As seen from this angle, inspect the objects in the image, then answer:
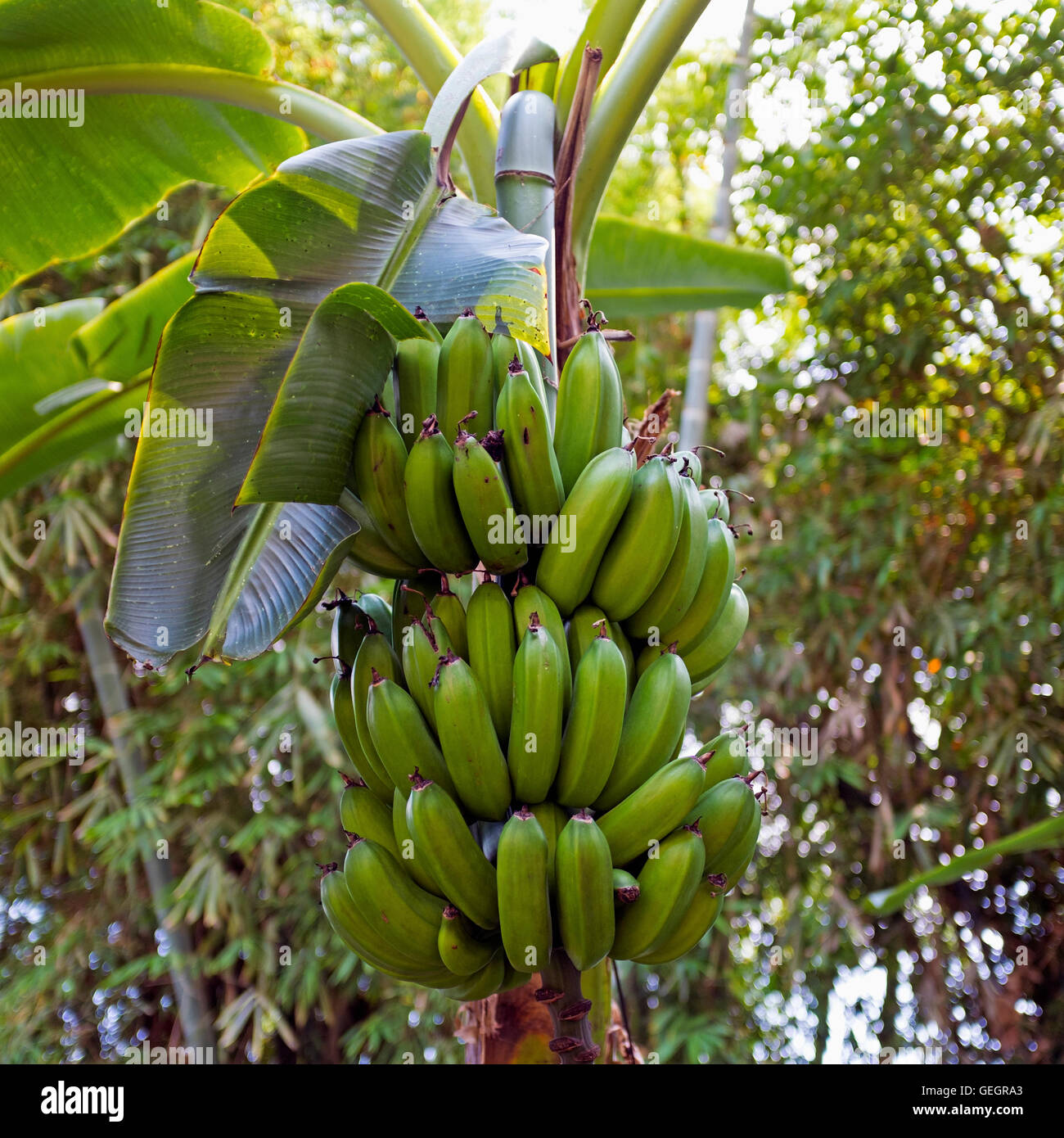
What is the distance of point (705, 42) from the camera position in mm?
3182

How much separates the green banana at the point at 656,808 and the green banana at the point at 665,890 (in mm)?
14

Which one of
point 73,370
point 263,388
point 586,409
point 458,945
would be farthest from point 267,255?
point 73,370

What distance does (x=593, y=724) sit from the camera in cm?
83

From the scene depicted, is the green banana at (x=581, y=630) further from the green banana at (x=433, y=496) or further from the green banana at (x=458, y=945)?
the green banana at (x=458, y=945)

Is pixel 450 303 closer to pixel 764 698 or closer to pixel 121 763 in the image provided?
pixel 764 698

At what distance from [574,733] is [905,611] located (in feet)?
7.07

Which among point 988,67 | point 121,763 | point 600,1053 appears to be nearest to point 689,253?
point 600,1053

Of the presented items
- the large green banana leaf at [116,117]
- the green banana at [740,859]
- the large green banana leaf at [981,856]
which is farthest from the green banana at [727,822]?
the large green banana leaf at [116,117]

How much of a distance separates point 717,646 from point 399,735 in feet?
1.27

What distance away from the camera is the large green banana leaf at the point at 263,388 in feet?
2.72

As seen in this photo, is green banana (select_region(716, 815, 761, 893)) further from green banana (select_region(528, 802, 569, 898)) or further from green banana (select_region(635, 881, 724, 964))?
green banana (select_region(528, 802, 569, 898))

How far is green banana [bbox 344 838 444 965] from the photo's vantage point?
0.83 m

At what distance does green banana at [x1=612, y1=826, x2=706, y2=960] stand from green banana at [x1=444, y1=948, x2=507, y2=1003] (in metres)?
0.12

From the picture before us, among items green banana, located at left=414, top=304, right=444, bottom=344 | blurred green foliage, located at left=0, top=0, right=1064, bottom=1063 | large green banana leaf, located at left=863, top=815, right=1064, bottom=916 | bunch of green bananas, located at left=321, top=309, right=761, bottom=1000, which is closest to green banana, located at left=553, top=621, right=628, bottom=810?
bunch of green bananas, located at left=321, top=309, right=761, bottom=1000
